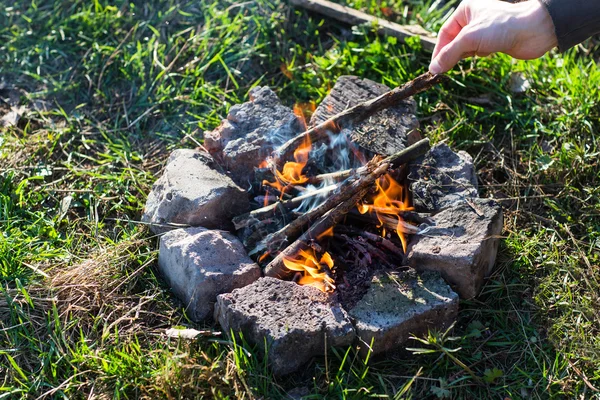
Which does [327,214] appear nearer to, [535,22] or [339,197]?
[339,197]

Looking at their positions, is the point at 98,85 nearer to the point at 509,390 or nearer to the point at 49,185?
the point at 49,185

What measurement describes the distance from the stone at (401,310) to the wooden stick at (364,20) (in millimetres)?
2037

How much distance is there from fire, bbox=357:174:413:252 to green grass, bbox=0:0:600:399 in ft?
1.85

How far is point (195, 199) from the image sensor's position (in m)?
3.40

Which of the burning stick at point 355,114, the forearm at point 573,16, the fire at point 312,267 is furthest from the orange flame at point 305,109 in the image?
the forearm at point 573,16

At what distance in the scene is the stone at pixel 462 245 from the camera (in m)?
3.10

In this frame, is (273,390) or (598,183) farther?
(598,183)

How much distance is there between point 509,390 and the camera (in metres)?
2.94

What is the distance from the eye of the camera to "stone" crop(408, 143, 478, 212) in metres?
3.39

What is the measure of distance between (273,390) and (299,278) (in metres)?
0.61

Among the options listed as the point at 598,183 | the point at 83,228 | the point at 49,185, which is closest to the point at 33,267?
the point at 83,228

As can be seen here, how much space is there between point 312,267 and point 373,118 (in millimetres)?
984

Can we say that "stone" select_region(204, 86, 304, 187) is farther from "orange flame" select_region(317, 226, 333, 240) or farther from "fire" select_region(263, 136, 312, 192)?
"orange flame" select_region(317, 226, 333, 240)

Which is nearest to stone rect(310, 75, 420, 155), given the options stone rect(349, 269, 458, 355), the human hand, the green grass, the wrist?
the green grass
